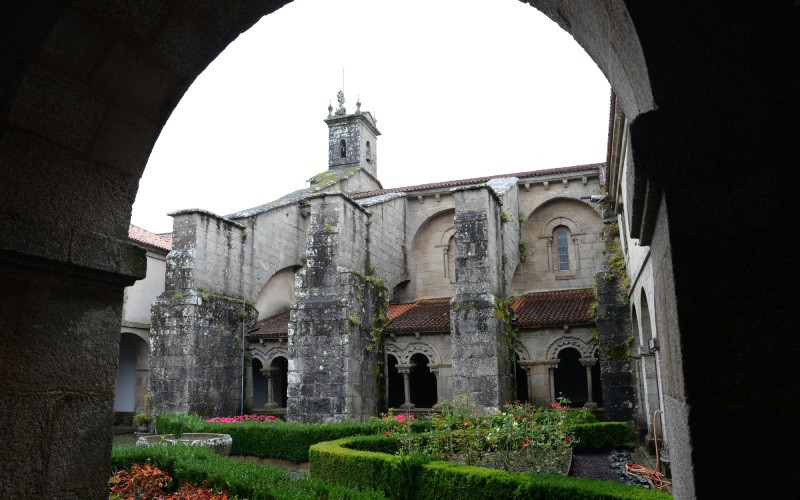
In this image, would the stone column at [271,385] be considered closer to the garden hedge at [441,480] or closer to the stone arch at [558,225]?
the garden hedge at [441,480]

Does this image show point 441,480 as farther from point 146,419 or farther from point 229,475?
A: point 146,419

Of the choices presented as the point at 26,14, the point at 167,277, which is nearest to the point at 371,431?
the point at 167,277

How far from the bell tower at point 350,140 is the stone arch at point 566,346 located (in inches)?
582

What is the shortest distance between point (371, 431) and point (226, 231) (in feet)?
27.4

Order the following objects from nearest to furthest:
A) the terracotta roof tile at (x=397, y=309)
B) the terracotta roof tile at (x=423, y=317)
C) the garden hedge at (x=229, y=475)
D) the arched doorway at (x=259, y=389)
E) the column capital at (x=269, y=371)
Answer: the garden hedge at (x=229, y=475) → the terracotta roof tile at (x=423, y=317) → the column capital at (x=269, y=371) → the terracotta roof tile at (x=397, y=309) → the arched doorway at (x=259, y=389)

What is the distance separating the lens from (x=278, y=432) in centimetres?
1287

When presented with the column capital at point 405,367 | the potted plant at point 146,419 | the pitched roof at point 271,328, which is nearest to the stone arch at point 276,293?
the pitched roof at point 271,328

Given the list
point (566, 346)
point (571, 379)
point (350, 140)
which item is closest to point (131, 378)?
point (350, 140)

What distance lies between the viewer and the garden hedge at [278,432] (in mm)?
12344

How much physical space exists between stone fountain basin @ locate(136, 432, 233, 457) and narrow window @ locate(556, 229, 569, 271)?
12157 millimetres

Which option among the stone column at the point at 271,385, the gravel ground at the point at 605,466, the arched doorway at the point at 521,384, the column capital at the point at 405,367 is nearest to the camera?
the gravel ground at the point at 605,466

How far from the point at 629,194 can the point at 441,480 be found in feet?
19.1

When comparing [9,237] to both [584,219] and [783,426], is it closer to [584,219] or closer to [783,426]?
[783,426]

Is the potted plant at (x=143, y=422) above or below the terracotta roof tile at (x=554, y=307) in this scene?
below
